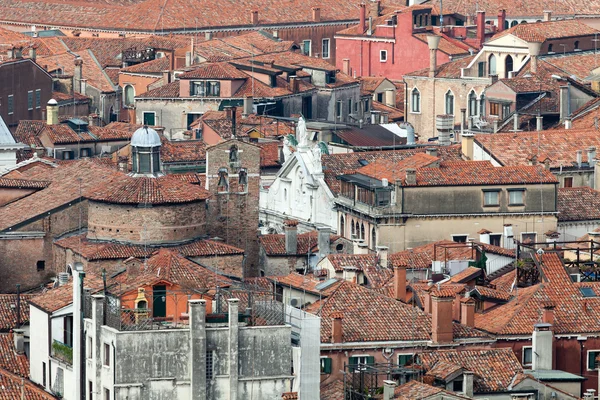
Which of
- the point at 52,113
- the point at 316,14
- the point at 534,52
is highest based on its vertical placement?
the point at 534,52

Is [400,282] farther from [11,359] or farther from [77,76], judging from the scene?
[77,76]

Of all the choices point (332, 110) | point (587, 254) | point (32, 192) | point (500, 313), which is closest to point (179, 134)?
point (332, 110)

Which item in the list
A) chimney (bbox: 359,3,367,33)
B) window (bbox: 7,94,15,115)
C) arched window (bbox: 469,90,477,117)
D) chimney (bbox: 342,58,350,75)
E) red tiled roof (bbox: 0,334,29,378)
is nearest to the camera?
red tiled roof (bbox: 0,334,29,378)

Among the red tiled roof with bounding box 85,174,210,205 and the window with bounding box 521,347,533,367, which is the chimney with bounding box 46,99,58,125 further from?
the window with bounding box 521,347,533,367

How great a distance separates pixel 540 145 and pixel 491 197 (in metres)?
9.88

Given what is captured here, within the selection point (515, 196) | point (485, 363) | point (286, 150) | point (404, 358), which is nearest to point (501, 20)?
point (286, 150)

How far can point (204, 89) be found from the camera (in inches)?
4478

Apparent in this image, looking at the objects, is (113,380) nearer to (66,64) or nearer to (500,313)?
(500,313)

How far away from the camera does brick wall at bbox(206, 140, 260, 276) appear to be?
274 feet

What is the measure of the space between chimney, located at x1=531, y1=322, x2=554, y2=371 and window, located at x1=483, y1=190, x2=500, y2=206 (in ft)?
56.4

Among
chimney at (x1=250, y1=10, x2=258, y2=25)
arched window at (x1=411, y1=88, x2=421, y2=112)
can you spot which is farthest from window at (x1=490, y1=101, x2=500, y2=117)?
chimney at (x1=250, y1=10, x2=258, y2=25)

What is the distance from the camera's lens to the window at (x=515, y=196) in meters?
83.4

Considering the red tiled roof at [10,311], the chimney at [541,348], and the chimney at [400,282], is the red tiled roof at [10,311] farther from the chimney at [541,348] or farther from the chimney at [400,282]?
the chimney at [541,348]

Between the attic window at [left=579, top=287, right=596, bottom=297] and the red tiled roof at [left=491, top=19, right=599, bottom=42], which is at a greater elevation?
the red tiled roof at [left=491, top=19, right=599, bottom=42]
